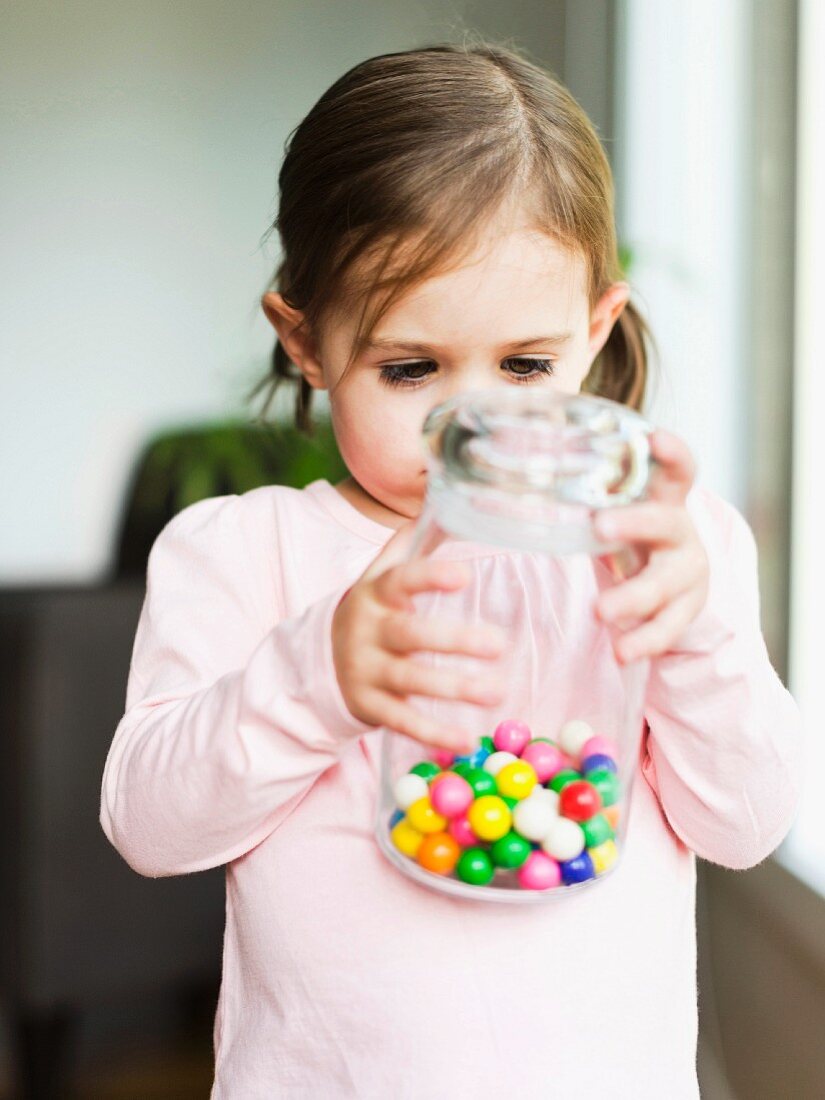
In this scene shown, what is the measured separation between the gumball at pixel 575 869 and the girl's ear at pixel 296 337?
1.18ft

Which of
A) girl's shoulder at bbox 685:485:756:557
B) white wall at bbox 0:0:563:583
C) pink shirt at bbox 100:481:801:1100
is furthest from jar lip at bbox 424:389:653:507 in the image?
white wall at bbox 0:0:563:583

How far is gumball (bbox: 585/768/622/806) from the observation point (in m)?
0.60

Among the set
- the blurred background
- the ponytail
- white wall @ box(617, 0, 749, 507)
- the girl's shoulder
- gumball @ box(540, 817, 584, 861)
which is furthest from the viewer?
white wall @ box(617, 0, 749, 507)

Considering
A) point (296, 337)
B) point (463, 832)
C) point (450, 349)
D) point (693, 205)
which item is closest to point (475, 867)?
point (463, 832)

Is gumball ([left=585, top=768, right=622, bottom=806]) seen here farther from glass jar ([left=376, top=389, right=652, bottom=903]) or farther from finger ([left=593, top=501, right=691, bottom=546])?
finger ([left=593, top=501, right=691, bottom=546])

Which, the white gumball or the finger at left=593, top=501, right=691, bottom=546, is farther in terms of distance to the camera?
the white gumball

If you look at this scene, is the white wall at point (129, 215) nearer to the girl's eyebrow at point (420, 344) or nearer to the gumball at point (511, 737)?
the girl's eyebrow at point (420, 344)

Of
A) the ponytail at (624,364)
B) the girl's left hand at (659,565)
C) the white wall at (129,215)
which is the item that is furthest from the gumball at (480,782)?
the white wall at (129,215)

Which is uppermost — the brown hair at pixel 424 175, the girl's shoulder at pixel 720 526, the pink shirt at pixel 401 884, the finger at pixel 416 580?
the brown hair at pixel 424 175

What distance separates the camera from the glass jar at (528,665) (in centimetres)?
50

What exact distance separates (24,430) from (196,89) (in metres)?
0.51

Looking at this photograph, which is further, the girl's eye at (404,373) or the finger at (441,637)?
the girl's eye at (404,373)

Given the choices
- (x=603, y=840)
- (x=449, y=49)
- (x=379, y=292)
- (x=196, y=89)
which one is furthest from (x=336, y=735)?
(x=196, y=89)

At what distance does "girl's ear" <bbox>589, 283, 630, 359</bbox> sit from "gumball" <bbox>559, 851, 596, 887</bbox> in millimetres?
367
